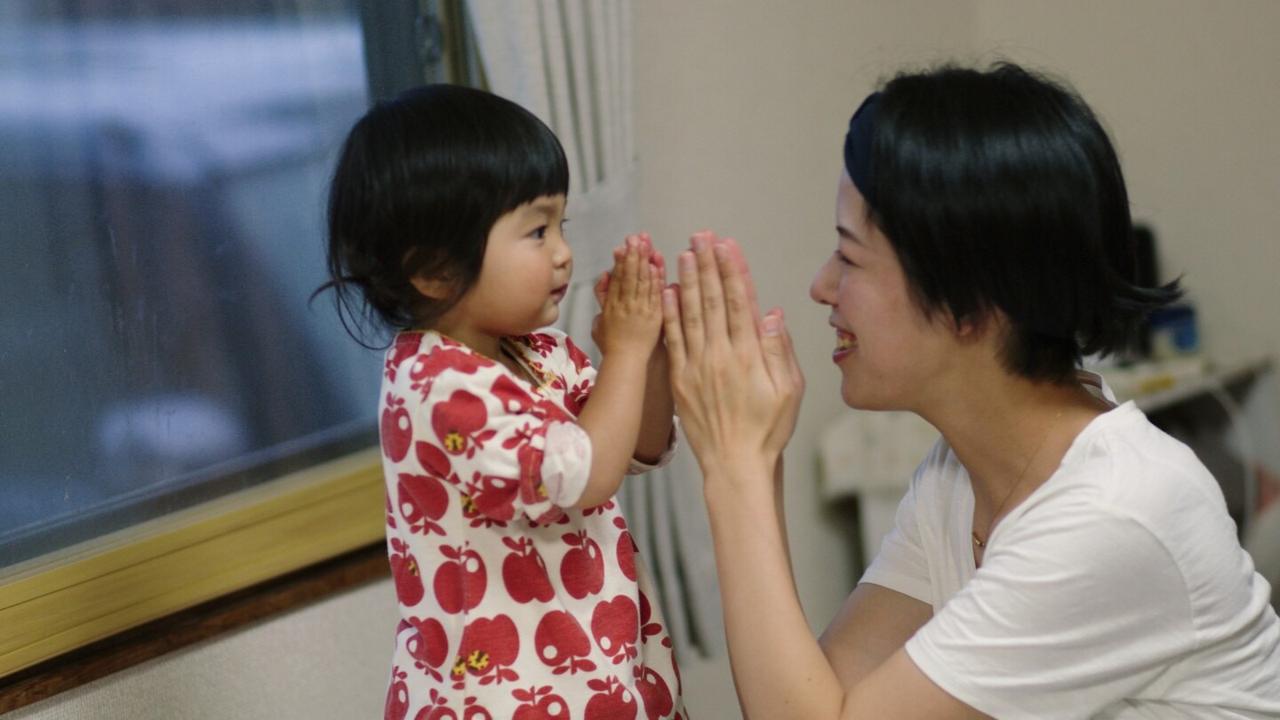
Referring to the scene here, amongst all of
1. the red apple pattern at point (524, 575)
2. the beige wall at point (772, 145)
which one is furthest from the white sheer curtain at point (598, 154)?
the red apple pattern at point (524, 575)

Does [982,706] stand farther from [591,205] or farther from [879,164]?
[591,205]

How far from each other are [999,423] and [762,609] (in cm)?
33

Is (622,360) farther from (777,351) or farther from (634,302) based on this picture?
(777,351)

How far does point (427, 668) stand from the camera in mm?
1201

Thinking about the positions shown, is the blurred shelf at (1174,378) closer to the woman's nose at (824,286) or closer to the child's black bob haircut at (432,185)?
the woman's nose at (824,286)

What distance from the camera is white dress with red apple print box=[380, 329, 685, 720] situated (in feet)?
3.60

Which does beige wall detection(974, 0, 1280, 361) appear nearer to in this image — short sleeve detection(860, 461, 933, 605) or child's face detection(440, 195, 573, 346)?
short sleeve detection(860, 461, 933, 605)

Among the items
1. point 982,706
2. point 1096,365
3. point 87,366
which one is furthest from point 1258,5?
point 87,366

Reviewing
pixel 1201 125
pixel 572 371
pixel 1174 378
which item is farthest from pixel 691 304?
pixel 1201 125

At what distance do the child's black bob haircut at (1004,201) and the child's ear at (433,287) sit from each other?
43cm

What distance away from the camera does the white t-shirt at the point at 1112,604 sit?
1.17 m

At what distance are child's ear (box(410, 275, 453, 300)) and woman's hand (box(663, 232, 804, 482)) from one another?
228 mm

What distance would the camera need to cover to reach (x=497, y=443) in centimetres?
109

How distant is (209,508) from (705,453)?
2.89ft
